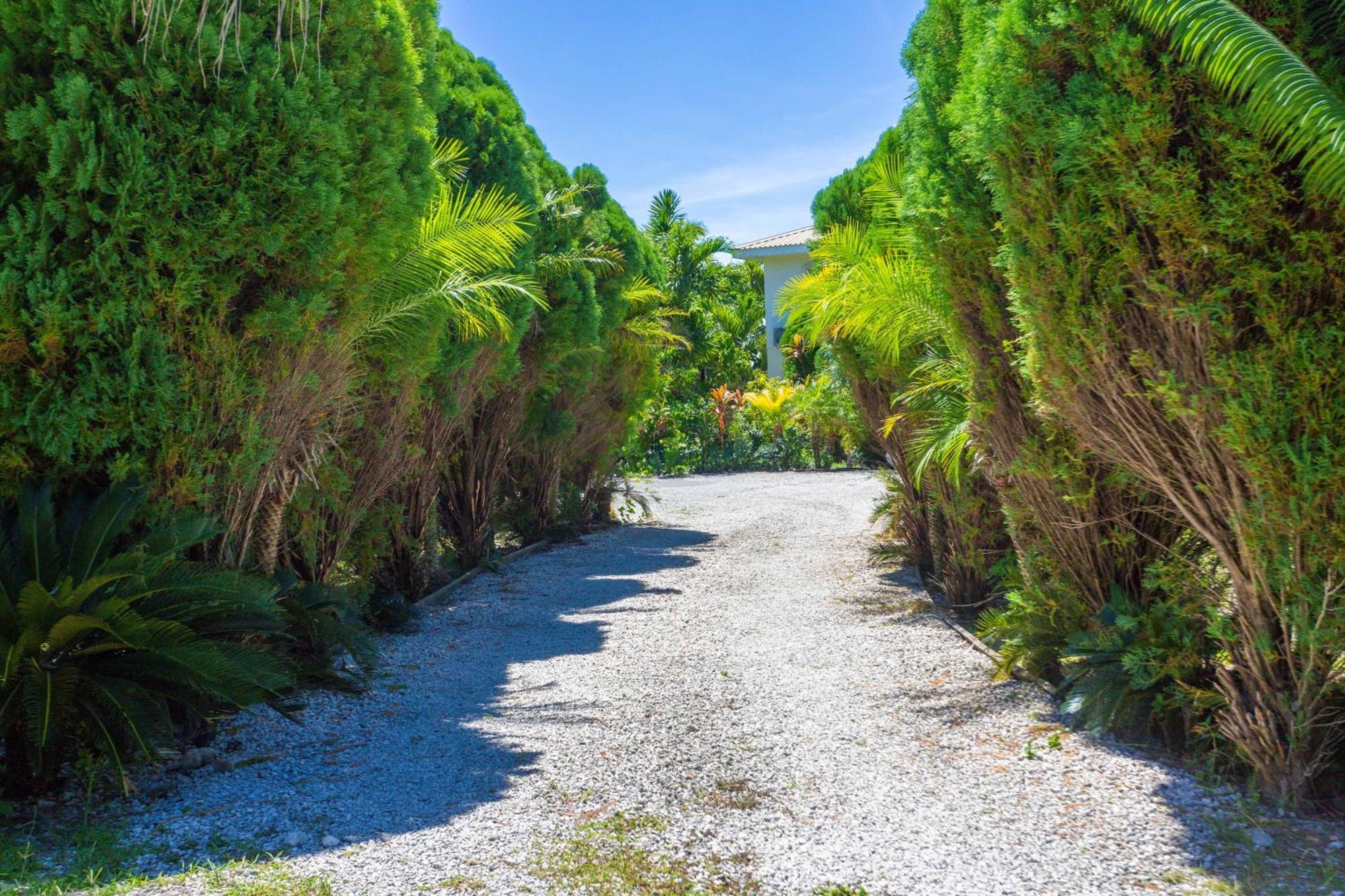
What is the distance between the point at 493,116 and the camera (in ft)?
30.7

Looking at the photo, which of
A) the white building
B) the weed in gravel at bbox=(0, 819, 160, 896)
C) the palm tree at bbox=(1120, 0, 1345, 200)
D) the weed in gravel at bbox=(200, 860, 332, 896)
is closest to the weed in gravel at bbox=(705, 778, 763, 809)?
the weed in gravel at bbox=(200, 860, 332, 896)

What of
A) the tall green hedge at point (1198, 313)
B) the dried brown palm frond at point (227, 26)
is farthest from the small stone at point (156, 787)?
the tall green hedge at point (1198, 313)

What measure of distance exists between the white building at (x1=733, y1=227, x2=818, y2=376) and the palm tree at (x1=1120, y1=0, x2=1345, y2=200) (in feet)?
84.8

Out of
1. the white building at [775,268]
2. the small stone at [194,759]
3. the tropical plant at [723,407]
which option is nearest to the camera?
the small stone at [194,759]

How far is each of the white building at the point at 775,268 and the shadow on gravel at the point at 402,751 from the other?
22.3 meters

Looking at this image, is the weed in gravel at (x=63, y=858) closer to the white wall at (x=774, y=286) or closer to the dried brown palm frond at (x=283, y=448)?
the dried brown palm frond at (x=283, y=448)

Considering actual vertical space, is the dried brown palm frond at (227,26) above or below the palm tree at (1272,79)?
above

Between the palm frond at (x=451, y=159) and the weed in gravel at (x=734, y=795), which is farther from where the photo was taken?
the palm frond at (x=451, y=159)

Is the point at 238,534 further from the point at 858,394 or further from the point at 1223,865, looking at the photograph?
the point at 858,394

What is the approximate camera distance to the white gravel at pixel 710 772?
328 cm

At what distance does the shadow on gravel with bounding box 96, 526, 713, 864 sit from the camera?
3654 mm

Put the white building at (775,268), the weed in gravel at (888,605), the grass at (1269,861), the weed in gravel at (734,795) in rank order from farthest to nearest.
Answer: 1. the white building at (775,268)
2. the weed in gravel at (888,605)
3. the weed in gravel at (734,795)
4. the grass at (1269,861)

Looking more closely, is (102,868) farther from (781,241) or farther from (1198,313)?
(781,241)

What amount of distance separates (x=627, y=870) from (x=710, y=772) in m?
1.02
